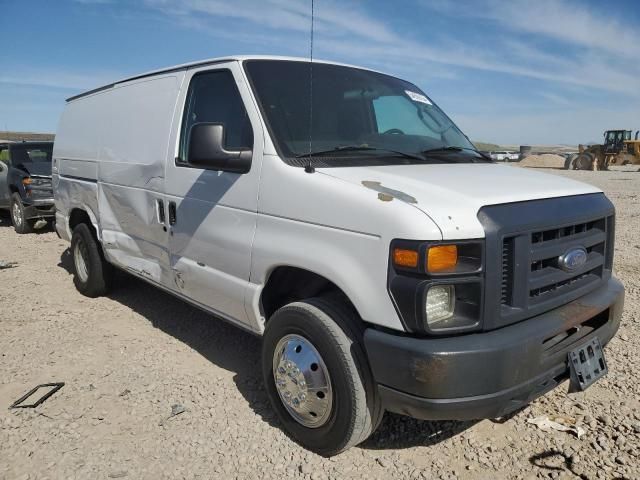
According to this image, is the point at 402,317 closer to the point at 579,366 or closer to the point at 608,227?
the point at 579,366

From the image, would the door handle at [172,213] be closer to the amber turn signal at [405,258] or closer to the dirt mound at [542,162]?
the amber turn signal at [405,258]

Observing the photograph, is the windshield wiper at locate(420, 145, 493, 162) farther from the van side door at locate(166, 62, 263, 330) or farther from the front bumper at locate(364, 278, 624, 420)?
the front bumper at locate(364, 278, 624, 420)

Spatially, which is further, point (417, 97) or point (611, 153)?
point (611, 153)

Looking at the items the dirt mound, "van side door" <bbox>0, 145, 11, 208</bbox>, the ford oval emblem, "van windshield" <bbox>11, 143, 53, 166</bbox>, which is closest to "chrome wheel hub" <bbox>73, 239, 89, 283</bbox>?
the ford oval emblem

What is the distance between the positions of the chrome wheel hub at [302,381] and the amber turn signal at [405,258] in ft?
2.48

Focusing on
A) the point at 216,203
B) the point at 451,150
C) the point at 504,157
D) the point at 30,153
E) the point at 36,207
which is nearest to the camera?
the point at 216,203

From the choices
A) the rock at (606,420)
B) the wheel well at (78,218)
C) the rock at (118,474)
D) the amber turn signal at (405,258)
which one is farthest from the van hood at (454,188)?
the wheel well at (78,218)

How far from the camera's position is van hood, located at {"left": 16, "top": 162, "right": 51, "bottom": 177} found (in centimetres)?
1042

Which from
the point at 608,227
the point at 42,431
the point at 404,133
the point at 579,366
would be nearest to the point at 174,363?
the point at 42,431

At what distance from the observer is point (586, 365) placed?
8.61 feet

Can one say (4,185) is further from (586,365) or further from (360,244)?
(586,365)

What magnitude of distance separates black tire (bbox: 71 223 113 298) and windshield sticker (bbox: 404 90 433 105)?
11.5 ft

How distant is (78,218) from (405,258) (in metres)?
4.62

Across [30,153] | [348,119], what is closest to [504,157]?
[30,153]
